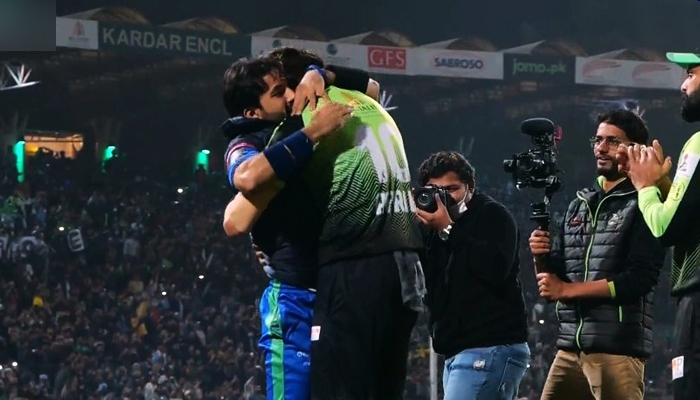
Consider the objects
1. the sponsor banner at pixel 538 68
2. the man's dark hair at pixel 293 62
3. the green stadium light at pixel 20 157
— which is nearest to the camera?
the man's dark hair at pixel 293 62

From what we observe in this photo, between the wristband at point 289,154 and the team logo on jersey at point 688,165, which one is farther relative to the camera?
the team logo on jersey at point 688,165

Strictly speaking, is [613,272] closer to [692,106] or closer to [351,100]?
[692,106]

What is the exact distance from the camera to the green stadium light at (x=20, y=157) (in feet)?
71.5

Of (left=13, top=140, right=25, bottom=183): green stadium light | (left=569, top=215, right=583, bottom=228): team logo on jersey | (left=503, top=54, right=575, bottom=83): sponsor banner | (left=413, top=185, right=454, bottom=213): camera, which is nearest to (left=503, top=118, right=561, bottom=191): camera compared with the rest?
(left=569, top=215, right=583, bottom=228): team logo on jersey

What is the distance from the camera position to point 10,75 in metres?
23.2

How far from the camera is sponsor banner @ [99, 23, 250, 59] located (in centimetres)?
2359

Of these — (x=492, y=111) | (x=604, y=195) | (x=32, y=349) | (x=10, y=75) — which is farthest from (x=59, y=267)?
(x=604, y=195)

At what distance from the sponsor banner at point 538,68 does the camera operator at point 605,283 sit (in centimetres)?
2177

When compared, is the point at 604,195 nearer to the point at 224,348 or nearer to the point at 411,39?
the point at 224,348

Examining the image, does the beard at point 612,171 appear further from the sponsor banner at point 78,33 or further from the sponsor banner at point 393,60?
the sponsor banner at point 393,60

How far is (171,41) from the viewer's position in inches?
947

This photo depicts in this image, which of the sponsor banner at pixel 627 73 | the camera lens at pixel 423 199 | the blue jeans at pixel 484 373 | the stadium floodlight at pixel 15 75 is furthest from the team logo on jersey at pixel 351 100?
the sponsor banner at pixel 627 73

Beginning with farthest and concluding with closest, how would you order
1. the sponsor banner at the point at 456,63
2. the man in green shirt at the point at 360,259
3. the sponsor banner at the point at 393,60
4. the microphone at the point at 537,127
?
1. the sponsor banner at the point at 456,63
2. the sponsor banner at the point at 393,60
3. the microphone at the point at 537,127
4. the man in green shirt at the point at 360,259

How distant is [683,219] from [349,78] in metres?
1.20
